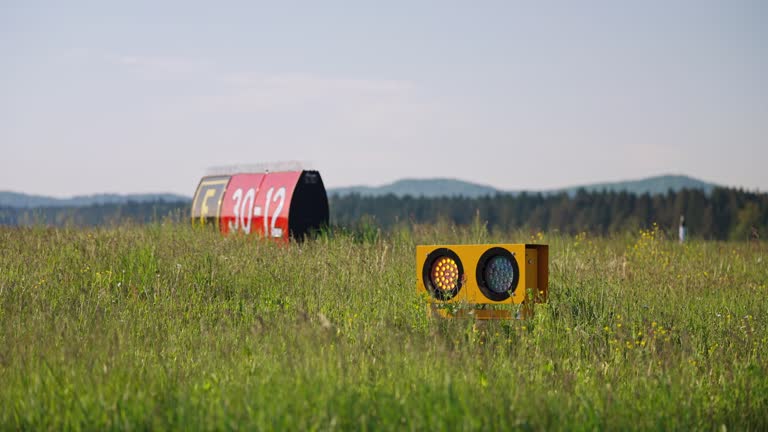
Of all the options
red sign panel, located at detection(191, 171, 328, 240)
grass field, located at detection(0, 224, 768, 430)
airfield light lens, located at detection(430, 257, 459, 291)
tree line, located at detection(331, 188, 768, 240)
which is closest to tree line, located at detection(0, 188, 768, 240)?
tree line, located at detection(331, 188, 768, 240)

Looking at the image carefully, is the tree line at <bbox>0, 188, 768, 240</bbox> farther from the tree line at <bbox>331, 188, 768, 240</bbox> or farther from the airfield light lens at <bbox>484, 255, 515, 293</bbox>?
the airfield light lens at <bbox>484, 255, 515, 293</bbox>

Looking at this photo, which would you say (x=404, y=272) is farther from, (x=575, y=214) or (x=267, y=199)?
(x=575, y=214)

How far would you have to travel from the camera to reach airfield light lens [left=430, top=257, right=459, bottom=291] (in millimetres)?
7629

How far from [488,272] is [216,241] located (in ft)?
22.9

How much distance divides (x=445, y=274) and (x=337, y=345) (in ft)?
7.62

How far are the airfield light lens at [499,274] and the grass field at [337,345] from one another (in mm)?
438

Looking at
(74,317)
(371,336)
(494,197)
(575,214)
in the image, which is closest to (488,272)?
(371,336)

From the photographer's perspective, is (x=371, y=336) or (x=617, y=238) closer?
(x=371, y=336)

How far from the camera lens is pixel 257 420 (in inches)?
173

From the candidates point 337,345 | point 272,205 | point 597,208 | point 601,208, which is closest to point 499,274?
point 337,345

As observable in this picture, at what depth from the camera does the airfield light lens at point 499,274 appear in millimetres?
7414

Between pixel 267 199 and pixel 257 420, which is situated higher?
pixel 267 199

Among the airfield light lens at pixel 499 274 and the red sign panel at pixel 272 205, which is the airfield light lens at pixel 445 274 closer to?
the airfield light lens at pixel 499 274

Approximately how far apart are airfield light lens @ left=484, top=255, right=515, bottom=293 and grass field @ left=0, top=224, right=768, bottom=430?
0.44m
